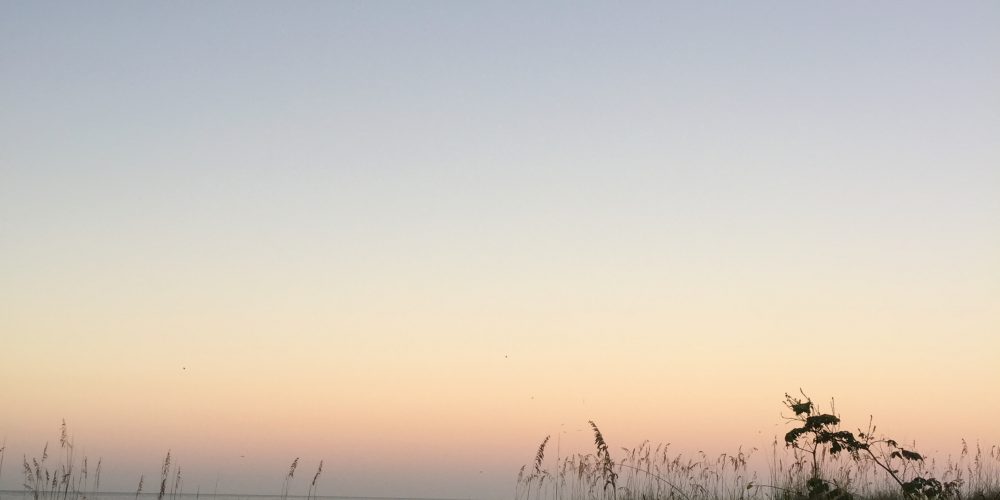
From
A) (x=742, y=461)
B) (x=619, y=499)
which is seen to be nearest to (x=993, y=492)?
(x=742, y=461)

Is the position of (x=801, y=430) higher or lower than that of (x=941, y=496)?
higher

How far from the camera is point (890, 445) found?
11195 mm

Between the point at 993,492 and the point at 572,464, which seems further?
the point at 572,464

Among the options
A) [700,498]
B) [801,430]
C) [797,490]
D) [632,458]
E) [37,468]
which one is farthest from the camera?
[632,458]

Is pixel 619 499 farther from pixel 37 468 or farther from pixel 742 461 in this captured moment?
pixel 37 468

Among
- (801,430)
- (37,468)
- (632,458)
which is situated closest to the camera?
(801,430)

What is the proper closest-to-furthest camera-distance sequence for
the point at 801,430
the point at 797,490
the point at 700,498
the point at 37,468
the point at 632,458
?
the point at 801,430 → the point at 797,490 → the point at 37,468 → the point at 700,498 → the point at 632,458

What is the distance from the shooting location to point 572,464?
16.9m

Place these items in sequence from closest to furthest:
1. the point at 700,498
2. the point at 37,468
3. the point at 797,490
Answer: the point at 797,490 → the point at 37,468 → the point at 700,498

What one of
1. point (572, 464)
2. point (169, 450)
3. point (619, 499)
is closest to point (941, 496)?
point (619, 499)

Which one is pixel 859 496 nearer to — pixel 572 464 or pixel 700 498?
pixel 700 498

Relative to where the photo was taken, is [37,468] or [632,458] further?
[632,458]

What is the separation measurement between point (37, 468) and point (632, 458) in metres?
10.5

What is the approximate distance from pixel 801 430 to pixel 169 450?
9342 millimetres
